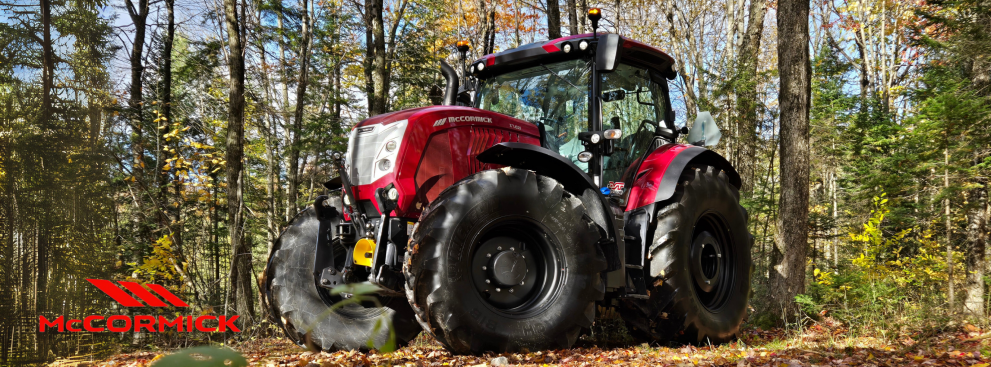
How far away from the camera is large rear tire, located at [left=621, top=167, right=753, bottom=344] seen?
5051mm

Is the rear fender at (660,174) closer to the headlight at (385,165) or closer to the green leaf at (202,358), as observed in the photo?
the headlight at (385,165)

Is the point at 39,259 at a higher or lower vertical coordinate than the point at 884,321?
higher

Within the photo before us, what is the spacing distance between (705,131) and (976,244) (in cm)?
495

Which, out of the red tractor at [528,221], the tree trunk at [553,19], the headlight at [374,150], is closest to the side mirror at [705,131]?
the red tractor at [528,221]

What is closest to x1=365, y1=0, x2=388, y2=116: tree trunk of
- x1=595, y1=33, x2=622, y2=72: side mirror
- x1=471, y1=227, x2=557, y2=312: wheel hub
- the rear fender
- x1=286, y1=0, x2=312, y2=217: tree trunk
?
x1=286, y1=0, x2=312, y2=217: tree trunk

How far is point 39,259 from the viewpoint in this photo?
1.56m

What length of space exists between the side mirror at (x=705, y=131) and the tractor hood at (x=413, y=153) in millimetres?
2536

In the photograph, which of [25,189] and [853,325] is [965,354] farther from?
[25,189]

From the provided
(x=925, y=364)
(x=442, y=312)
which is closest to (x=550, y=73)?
(x=442, y=312)

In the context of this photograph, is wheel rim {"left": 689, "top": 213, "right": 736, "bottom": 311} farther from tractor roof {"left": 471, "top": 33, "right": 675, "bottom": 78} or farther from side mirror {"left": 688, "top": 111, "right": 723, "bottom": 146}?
tractor roof {"left": 471, "top": 33, "right": 675, "bottom": 78}

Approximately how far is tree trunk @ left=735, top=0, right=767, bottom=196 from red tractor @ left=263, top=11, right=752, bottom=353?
24.7 feet

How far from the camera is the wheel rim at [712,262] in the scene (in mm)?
5602

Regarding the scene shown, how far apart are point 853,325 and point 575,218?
3.39 metres

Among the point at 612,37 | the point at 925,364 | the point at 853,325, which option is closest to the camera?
the point at 925,364
